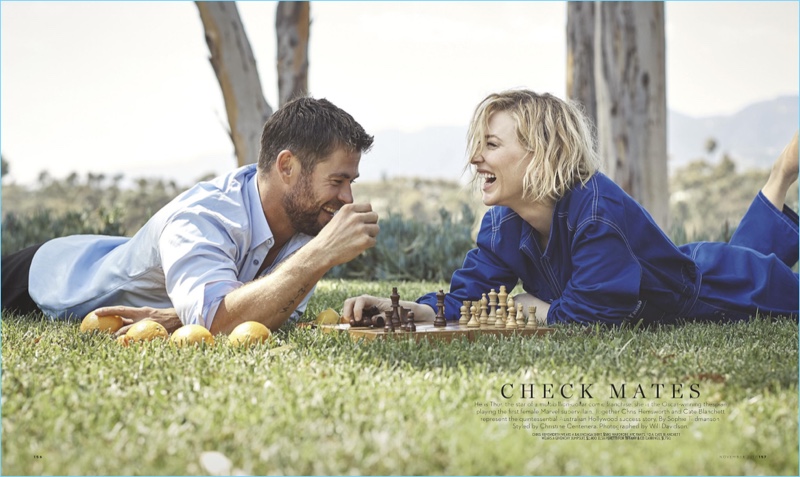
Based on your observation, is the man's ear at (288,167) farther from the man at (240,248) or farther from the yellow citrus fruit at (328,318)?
the yellow citrus fruit at (328,318)

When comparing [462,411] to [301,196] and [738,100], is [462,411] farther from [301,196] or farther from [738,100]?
[738,100]

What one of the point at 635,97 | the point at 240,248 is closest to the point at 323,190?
the point at 240,248

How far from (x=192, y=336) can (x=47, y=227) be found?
5753 millimetres

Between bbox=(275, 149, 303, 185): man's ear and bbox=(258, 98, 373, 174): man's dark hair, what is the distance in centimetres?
3

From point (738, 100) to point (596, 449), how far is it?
52.7m

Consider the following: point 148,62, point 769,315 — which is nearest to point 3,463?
point 769,315

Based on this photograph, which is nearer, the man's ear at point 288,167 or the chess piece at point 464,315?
the chess piece at point 464,315

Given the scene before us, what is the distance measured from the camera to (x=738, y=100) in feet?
161

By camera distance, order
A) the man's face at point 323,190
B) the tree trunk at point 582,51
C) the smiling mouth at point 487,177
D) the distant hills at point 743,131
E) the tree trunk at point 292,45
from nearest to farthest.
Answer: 1. the smiling mouth at point 487,177
2. the man's face at point 323,190
3. the tree trunk at point 292,45
4. the tree trunk at point 582,51
5. the distant hills at point 743,131

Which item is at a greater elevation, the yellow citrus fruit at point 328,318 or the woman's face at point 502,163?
the woman's face at point 502,163

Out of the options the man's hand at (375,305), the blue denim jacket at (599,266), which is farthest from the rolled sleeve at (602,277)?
the man's hand at (375,305)

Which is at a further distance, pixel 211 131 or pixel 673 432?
pixel 211 131

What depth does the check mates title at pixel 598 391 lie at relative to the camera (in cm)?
227

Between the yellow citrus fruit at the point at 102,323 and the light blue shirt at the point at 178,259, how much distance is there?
1.04ft
